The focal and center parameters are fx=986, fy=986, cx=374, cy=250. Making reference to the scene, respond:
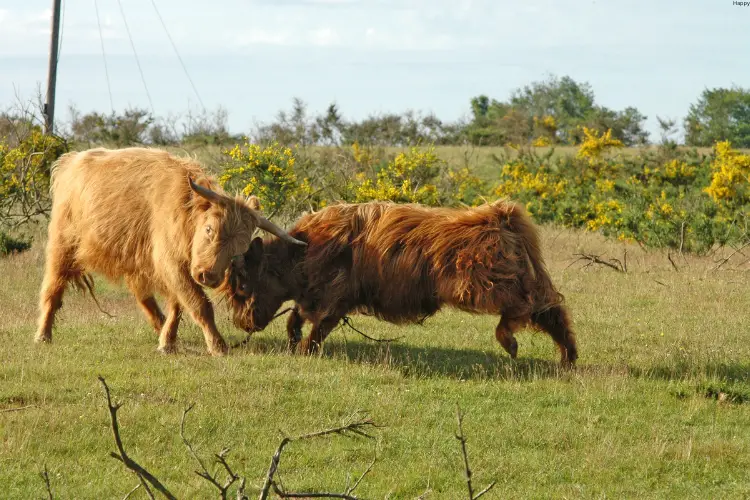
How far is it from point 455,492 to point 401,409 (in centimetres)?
→ 183

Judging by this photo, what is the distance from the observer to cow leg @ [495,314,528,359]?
368 inches

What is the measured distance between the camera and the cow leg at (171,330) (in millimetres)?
10047

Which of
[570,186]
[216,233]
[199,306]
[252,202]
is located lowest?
[570,186]

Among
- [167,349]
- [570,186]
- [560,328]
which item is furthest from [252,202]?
[570,186]

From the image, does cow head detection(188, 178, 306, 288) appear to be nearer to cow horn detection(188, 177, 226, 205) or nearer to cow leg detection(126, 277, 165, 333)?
cow horn detection(188, 177, 226, 205)

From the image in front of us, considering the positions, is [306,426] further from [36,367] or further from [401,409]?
[36,367]

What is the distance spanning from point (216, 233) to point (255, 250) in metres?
0.85

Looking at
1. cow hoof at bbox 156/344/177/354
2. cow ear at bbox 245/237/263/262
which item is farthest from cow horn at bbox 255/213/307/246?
cow hoof at bbox 156/344/177/354

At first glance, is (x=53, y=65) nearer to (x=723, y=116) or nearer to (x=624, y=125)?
(x=624, y=125)

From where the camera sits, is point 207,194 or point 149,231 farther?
point 149,231

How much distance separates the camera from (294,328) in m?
10.6

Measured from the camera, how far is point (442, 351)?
35.1ft

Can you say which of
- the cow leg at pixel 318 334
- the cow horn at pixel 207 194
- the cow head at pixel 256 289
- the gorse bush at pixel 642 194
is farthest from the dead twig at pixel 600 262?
the cow horn at pixel 207 194

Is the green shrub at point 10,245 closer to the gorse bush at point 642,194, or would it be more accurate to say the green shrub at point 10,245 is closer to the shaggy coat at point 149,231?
the shaggy coat at point 149,231
